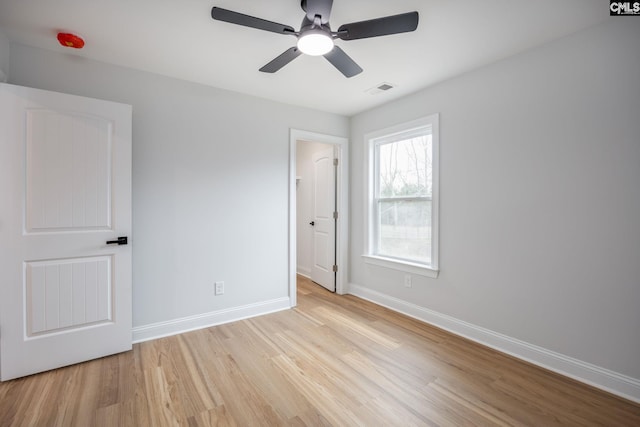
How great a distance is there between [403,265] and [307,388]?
1828mm

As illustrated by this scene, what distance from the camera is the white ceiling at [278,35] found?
1.88m

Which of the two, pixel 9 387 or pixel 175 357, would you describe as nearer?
pixel 9 387

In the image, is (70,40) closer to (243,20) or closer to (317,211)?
(243,20)

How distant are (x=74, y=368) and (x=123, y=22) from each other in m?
2.54

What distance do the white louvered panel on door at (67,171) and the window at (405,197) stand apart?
2825mm

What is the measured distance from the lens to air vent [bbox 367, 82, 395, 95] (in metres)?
3.04

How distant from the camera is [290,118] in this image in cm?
360

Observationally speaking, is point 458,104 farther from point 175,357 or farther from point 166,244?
point 175,357

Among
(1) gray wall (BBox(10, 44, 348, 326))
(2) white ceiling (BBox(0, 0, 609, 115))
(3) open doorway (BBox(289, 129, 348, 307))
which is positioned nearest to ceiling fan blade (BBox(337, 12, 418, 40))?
(2) white ceiling (BBox(0, 0, 609, 115))

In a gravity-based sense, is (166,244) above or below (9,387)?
above

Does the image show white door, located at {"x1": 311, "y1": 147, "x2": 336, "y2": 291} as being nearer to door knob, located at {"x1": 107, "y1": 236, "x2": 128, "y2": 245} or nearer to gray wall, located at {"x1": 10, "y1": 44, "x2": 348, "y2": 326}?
gray wall, located at {"x1": 10, "y1": 44, "x2": 348, "y2": 326}

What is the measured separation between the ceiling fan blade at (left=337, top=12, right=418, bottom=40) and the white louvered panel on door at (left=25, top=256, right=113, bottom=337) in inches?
96.7

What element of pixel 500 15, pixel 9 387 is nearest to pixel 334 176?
pixel 500 15

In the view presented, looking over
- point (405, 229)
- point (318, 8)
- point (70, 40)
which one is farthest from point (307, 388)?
point (70, 40)
